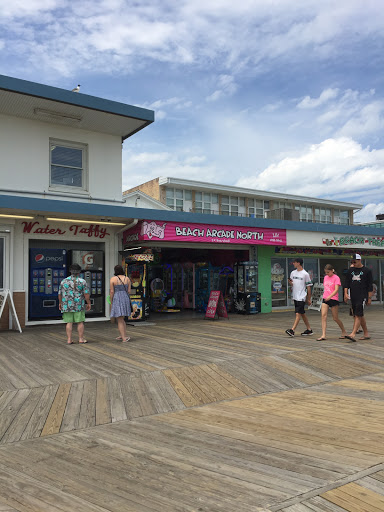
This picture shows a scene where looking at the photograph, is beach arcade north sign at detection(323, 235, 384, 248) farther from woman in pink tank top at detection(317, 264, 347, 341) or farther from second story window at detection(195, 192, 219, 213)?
second story window at detection(195, 192, 219, 213)

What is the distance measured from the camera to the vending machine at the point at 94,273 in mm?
12469

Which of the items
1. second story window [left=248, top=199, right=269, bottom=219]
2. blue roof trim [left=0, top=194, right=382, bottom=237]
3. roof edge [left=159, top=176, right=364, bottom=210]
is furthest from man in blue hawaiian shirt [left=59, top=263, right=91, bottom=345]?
second story window [left=248, top=199, right=269, bottom=219]

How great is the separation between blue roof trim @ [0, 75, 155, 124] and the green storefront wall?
645cm

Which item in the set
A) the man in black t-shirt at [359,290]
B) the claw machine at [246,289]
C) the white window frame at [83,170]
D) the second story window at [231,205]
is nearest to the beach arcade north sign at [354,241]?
the claw machine at [246,289]

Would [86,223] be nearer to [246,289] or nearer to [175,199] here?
[246,289]

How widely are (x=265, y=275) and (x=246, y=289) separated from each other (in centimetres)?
117

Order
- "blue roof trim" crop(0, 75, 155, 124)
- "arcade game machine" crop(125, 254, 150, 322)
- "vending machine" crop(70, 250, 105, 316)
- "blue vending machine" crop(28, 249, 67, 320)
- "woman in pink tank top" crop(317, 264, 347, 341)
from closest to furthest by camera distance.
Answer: "woman in pink tank top" crop(317, 264, 347, 341), "blue roof trim" crop(0, 75, 155, 124), "blue vending machine" crop(28, 249, 67, 320), "arcade game machine" crop(125, 254, 150, 322), "vending machine" crop(70, 250, 105, 316)

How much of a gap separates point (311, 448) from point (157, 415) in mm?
1789

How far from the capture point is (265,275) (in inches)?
629

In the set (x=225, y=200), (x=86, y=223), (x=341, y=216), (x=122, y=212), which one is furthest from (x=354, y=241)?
(x=341, y=216)

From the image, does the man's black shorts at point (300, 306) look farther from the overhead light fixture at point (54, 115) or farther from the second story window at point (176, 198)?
the second story window at point (176, 198)

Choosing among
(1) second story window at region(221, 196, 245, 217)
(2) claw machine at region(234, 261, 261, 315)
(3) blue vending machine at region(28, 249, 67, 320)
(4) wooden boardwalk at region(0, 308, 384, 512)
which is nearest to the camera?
(4) wooden boardwalk at region(0, 308, 384, 512)

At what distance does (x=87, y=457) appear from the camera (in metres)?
3.47

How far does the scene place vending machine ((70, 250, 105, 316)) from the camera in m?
12.5
